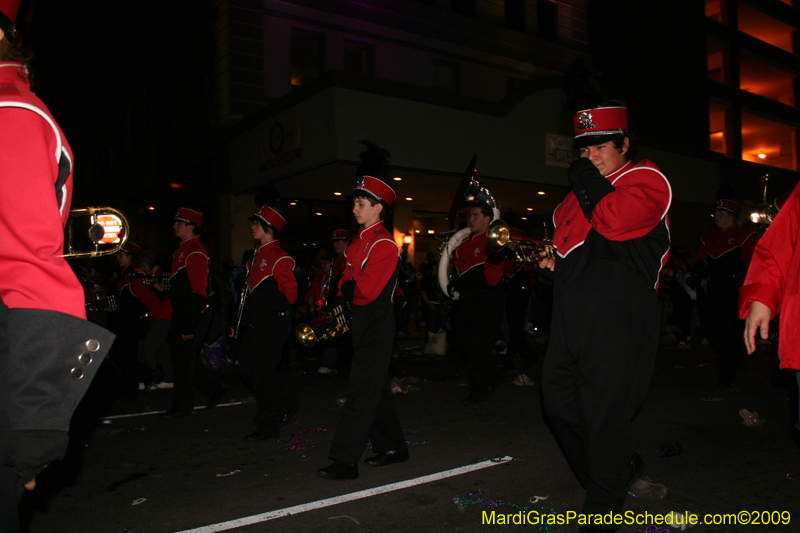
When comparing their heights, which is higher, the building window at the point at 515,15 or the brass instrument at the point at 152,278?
the building window at the point at 515,15

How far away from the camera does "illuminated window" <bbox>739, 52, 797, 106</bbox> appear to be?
29109 millimetres

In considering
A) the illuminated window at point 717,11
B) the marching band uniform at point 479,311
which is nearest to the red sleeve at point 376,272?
the marching band uniform at point 479,311

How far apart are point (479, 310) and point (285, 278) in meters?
2.31

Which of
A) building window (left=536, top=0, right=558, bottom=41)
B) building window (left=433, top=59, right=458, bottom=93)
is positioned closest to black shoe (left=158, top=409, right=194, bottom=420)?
building window (left=433, top=59, right=458, bottom=93)

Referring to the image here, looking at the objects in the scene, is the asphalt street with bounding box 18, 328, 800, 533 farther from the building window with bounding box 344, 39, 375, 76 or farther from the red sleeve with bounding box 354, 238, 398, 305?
the building window with bounding box 344, 39, 375, 76

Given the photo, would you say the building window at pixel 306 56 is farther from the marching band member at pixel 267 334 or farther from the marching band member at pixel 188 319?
the marching band member at pixel 267 334

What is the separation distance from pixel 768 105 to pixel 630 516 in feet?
106

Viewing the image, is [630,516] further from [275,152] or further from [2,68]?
[275,152]

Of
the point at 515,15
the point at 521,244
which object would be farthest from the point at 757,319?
the point at 515,15

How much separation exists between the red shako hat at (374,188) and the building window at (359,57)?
15.5 m

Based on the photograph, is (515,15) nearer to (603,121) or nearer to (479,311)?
(479,311)

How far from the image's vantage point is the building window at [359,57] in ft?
62.4

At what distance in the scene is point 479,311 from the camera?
6.66 meters

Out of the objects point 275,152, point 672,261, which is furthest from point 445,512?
point 275,152
